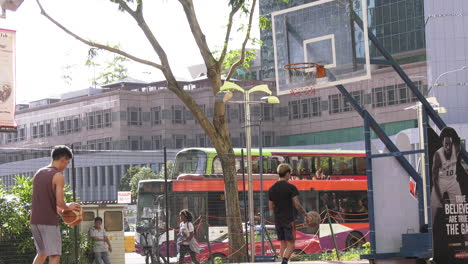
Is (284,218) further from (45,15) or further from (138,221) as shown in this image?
(138,221)

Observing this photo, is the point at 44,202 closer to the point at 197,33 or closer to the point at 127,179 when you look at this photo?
the point at 197,33

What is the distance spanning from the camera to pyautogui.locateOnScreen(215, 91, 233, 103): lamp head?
2362 cm

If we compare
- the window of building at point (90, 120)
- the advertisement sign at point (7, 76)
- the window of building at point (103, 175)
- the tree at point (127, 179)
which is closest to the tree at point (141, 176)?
the tree at point (127, 179)

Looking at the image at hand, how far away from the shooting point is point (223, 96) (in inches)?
943

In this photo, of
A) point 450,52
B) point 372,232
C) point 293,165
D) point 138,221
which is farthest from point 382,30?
point 372,232

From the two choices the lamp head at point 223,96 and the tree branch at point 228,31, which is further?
the tree branch at point 228,31

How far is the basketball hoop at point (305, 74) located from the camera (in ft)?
57.7

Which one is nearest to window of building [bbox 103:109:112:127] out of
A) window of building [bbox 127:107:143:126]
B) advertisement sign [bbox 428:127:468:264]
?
window of building [bbox 127:107:143:126]

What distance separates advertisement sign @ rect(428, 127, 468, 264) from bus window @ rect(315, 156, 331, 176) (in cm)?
2536

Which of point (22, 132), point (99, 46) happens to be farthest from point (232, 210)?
point (22, 132)

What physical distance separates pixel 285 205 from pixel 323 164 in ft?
86.8

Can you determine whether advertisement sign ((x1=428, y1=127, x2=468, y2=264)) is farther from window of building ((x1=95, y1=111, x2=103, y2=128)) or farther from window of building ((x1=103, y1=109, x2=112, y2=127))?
window of building ((x1=95, y1=111, x2=103, y2=128))

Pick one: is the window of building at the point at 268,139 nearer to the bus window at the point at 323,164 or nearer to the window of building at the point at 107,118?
the window of building at the point at 107,118

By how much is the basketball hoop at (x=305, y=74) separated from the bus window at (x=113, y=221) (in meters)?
7.86
